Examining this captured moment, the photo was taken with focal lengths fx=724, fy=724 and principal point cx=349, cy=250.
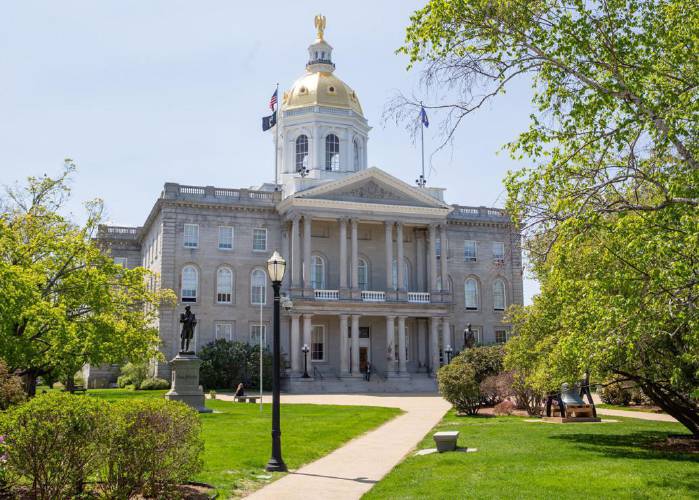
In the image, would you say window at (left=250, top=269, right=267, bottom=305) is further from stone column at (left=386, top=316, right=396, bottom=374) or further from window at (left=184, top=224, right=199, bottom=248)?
stone column at (left=386, top=316, right=396, bottom=374)

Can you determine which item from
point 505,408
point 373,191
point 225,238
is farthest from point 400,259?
point 505,408

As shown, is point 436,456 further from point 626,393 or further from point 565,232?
point 626,393

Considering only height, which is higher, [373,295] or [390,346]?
[373,295]

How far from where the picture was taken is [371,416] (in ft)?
93.4

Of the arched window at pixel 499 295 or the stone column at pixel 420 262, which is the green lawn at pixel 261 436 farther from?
the arched window at pixel 499 295

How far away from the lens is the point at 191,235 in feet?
183

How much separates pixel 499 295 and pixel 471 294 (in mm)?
2837

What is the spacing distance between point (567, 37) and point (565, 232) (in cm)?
348

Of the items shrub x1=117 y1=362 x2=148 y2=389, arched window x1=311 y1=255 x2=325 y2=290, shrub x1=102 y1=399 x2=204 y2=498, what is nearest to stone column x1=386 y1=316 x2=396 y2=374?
arched window x1=311 y1=255 x2=325 y2=290

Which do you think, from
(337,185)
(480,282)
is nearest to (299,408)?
(337,185)

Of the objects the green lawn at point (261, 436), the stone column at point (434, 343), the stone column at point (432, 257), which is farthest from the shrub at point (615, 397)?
the stone column at point (432, 257)

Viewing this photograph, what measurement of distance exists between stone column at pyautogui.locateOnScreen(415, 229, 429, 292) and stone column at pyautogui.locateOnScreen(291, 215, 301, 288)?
36.1 ft

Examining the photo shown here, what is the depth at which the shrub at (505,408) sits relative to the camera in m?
29.9

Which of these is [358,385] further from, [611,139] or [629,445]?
[611,139]
